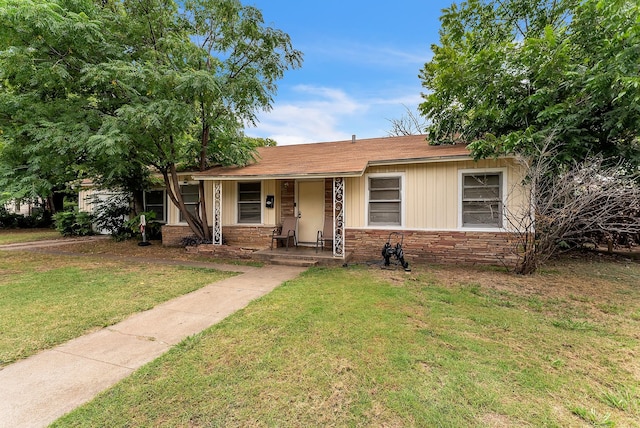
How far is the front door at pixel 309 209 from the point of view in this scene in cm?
938

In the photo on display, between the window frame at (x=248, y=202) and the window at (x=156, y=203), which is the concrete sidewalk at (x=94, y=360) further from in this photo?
the window at (x=156, y=203)

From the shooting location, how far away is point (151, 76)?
24.3ft

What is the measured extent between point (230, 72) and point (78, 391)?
8.60 m

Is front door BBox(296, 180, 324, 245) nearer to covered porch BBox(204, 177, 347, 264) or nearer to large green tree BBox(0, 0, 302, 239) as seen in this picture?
covered porch BBox(204, 177, 347, 264)

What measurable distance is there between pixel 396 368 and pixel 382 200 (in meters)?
5.87

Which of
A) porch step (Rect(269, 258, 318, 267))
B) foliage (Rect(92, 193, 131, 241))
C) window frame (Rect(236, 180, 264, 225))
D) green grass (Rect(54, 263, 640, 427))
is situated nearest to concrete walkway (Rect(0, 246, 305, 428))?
green grass (Rect(54, 263, 640, 427))

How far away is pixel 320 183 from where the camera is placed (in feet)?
30.6

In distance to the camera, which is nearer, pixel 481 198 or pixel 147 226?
pixel 481 198

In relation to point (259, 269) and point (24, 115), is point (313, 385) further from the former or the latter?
point (24, 115)

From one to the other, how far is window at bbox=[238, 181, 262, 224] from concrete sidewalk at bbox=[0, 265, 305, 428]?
4768 millimetres

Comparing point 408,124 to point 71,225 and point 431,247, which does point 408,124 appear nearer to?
point 431,247

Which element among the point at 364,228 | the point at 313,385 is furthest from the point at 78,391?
the point at 364,228

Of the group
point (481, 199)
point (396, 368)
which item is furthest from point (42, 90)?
point (481, 199)

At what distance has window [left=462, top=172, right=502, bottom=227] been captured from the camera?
24.7ft
